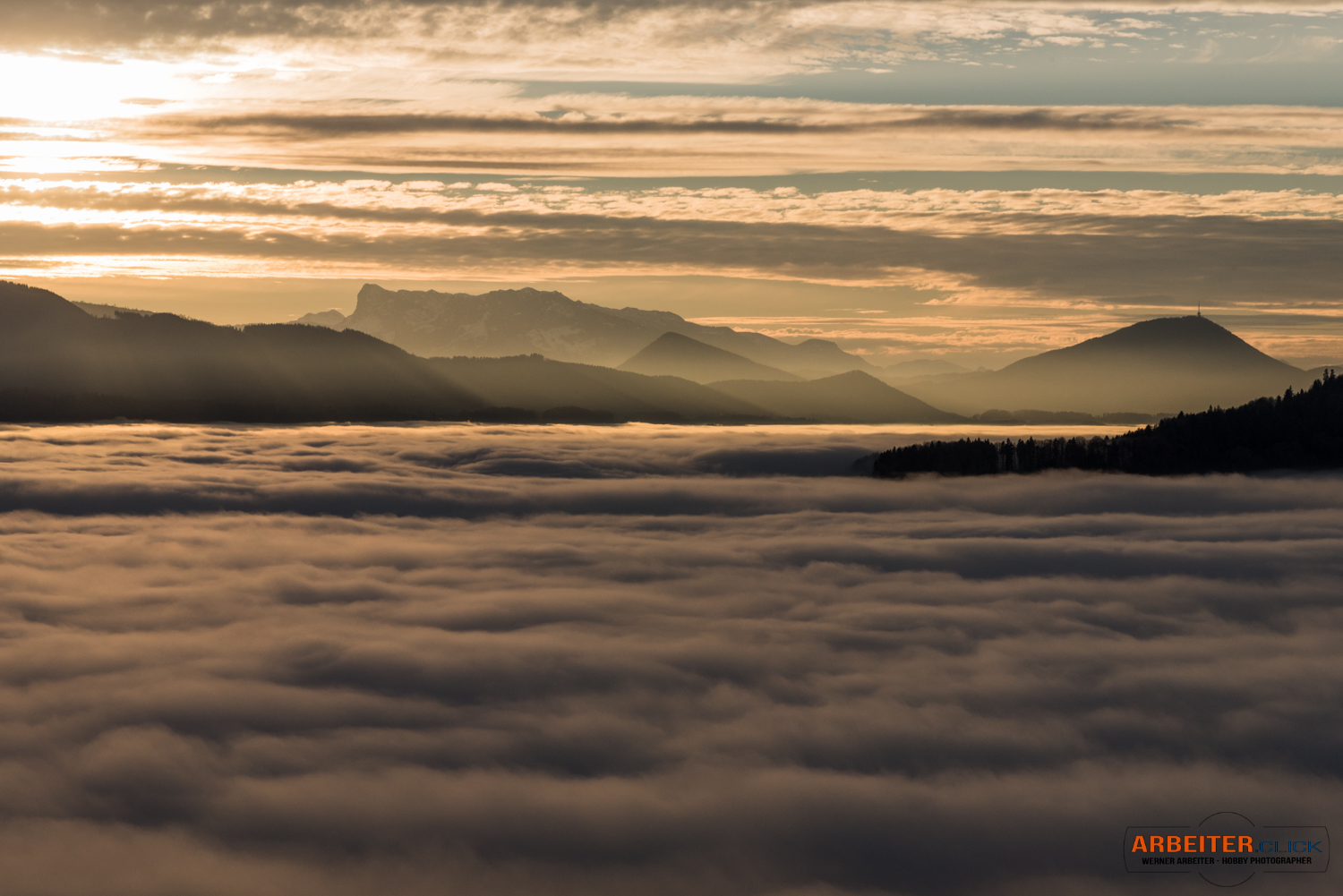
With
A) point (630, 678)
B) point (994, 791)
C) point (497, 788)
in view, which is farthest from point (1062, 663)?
point (497, 788)

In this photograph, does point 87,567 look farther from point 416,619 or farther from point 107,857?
point 107,857

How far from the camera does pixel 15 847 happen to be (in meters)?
63.7

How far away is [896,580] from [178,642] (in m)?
122

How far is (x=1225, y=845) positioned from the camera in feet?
226

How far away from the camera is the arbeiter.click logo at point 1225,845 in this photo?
6512 cm

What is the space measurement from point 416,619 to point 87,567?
91.9 metres

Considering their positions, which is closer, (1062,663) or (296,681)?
(296,681)

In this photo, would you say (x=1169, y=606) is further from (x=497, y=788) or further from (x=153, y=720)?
(x=153, y=720)

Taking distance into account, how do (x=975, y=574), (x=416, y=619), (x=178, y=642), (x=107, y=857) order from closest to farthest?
1. (x=107, y=857)
2. (x=178, y=642)
3. (x=416, y=619)
4. (x=975, y=574)

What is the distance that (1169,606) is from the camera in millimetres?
158000

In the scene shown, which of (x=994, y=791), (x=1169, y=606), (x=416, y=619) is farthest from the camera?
(x=1169, y=606)

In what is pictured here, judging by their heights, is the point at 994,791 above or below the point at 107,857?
below

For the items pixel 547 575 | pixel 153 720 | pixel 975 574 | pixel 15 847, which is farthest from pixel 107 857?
pixel 975 574

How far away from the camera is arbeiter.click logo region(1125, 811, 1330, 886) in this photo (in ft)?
214
